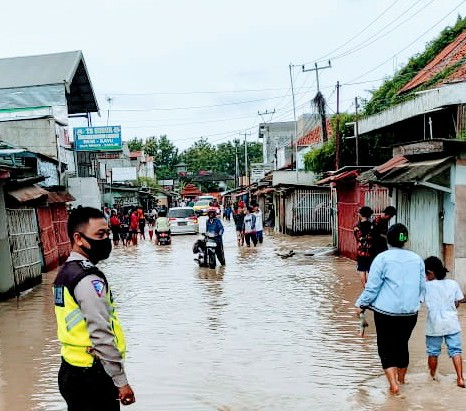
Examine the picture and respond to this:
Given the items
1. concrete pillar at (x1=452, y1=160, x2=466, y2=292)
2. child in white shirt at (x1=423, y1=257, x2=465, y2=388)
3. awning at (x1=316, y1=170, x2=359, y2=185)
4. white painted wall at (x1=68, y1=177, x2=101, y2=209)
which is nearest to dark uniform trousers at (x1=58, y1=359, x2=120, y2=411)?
child in white shirt at (x1=423, y1=257, x2=465, y2=388)

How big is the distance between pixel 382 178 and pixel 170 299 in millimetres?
4700

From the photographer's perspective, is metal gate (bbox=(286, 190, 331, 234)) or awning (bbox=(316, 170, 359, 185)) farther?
metal gate (bbox=(286, 190, 331, 234))

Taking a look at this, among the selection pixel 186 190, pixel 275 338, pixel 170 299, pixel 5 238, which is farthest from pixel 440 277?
pixel 186 190

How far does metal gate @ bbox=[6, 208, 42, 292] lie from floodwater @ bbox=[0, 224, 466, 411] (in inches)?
15.7

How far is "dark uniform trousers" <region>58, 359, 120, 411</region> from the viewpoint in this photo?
355cm

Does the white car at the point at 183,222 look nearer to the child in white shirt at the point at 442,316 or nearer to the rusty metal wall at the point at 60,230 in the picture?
the rusty metal wall at the point at 60,230

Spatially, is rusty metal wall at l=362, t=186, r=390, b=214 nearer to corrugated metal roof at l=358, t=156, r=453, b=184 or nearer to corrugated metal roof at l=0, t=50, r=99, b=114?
corrugated metal roof at l=358, t=156, r=453, b=184

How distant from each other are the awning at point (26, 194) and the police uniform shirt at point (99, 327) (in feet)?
32.7

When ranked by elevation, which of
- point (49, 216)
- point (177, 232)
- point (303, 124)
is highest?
point (303, 124)

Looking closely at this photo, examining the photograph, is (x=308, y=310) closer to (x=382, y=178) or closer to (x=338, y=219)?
(x=382, y=178)

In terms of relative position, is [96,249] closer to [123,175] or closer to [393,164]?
[393,164]

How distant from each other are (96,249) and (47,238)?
15003 mm

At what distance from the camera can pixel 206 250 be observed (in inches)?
699

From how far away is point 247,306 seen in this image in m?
11.4
